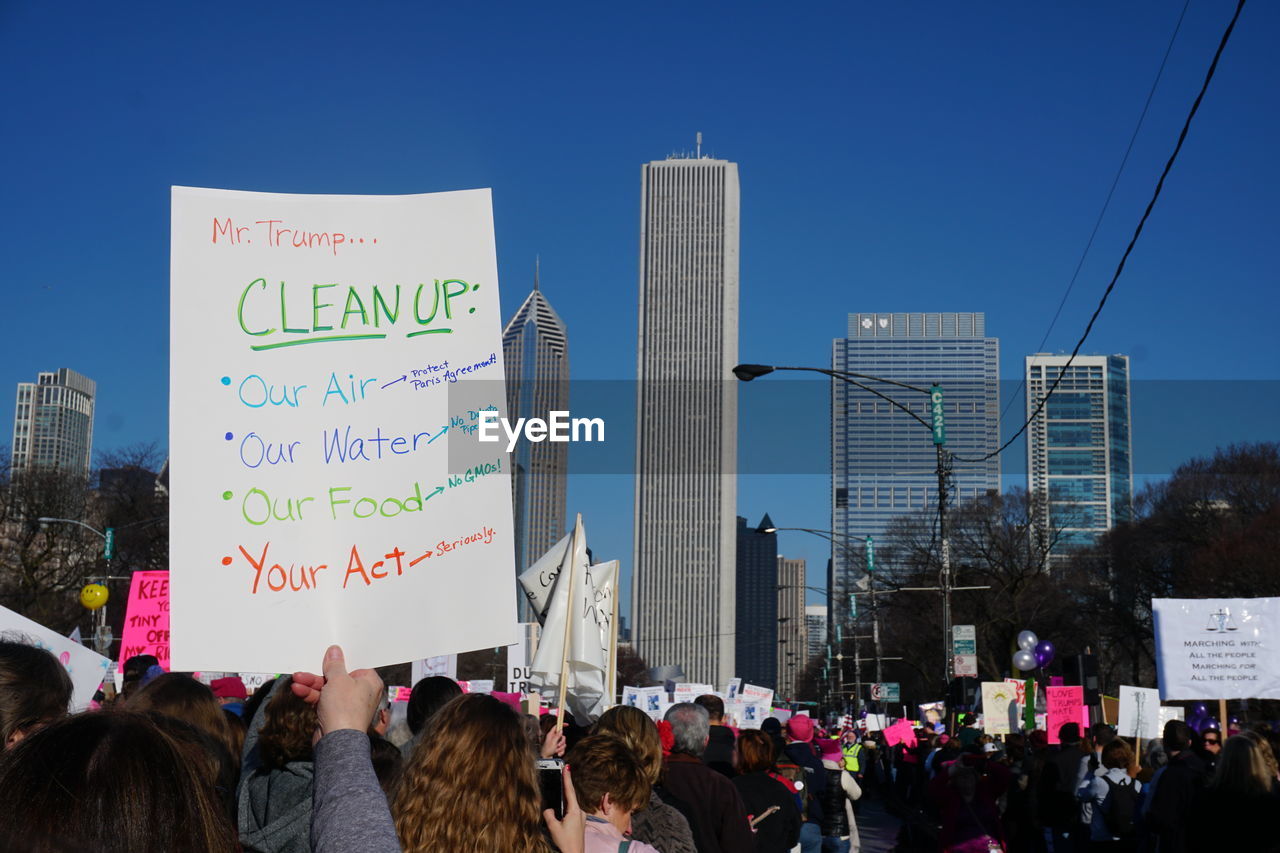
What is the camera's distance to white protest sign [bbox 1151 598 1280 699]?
41.0 feet

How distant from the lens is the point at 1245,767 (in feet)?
21.7

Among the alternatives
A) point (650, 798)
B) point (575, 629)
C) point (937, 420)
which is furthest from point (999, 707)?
point (650, 798)

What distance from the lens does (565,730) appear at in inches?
309

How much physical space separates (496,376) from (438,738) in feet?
4.07

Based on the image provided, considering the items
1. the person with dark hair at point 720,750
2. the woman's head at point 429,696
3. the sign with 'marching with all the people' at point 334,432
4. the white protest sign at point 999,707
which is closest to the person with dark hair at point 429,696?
the woman's head at point 429,696

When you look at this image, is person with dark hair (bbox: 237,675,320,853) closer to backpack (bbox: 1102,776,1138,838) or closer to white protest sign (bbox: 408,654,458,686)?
backpack (bbox: 1102,776,1138,838)

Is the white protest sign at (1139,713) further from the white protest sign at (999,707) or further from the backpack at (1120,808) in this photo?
the white protest sign at (999,707)

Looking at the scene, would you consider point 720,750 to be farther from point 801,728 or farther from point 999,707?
point 999,707

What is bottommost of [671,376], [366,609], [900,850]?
[900,850]

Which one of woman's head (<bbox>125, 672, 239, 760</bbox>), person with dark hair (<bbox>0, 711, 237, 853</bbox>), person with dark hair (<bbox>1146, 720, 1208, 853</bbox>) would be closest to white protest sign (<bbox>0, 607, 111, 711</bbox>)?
woman's head (<bbox>125, 672, 239, 760</bbox>)

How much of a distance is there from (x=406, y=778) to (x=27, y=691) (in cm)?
108

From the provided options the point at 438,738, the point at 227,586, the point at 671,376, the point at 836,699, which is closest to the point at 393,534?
the point at 227,586

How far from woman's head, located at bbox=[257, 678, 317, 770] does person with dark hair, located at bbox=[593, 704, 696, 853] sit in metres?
1.53

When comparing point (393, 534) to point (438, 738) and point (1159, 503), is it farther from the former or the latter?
point (1159, 503)
